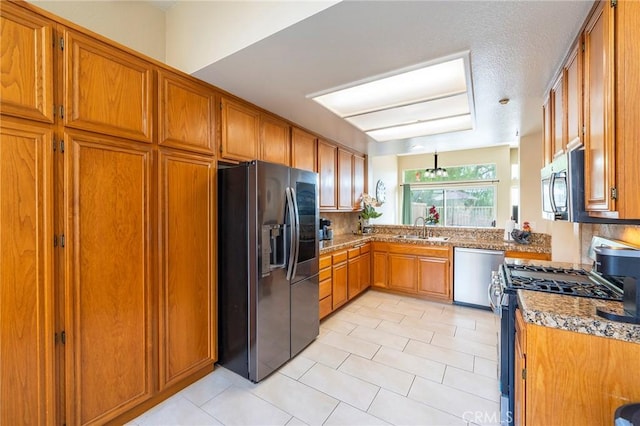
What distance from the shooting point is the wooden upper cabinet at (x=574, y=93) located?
1474mm

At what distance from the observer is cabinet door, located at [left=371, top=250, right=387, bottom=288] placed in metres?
4.20

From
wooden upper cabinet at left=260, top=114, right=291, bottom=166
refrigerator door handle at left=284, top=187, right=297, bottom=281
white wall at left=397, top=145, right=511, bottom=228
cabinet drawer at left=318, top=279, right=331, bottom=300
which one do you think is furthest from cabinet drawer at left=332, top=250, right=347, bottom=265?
white wall at left=397, top=145, right=511, bottom=228

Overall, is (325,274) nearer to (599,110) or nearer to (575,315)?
(575,315)

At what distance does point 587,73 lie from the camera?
1.38 meters

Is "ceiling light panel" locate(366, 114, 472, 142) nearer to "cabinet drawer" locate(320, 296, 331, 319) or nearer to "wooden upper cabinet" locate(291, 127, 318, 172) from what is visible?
"wooden upper cabinet" locate(291, 127, 318, 172)

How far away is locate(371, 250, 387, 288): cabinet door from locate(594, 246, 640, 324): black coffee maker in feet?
10.2

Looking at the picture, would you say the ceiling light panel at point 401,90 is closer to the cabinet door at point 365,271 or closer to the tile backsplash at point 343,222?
the tile backsplash at point 343,222

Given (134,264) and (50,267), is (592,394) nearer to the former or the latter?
(134,264)

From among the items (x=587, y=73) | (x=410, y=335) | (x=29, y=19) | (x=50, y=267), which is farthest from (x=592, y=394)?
(x=29, y=19)

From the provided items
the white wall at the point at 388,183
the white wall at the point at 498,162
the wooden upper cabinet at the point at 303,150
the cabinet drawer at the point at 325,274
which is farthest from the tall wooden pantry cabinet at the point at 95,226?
the white wall at the point at 498,162

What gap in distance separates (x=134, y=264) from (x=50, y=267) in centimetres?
40

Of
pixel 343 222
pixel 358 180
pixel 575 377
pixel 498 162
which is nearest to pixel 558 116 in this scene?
pixel 575 377

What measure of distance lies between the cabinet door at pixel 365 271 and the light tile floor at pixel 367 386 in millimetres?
1028

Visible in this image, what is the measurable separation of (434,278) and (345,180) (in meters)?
1.95
